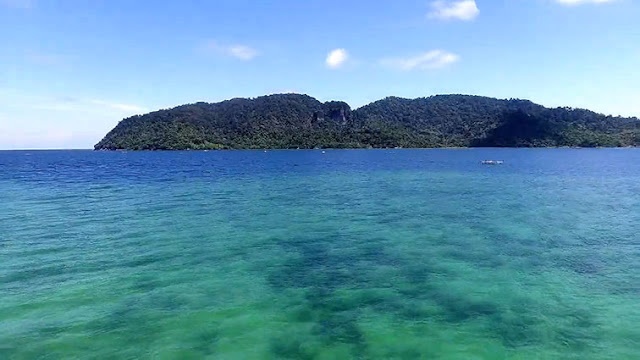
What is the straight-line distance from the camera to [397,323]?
13.7m

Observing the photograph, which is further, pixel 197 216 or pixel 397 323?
pixel 197 216

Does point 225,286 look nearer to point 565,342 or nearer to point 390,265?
point 390,265

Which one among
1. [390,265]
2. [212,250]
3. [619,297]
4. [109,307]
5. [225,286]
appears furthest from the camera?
[212,250]

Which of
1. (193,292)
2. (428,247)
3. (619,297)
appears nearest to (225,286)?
(193,292)

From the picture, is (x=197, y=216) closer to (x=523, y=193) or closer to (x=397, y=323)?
(x=397, y=323)

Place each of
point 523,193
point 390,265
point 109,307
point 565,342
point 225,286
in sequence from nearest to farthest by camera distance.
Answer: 1. point 565,342
2. point 109,307
3. point 225,286
4. point 390,265
5. point 523,193

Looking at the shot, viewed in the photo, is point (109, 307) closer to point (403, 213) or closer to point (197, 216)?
point (197, 216)

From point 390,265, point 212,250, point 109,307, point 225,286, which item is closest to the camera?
point 109,307

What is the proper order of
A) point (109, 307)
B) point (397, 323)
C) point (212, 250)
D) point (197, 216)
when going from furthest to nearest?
1. point (197, 216)
2. point (212, 250)
3. point (109, 307)
4. point (397, 323)

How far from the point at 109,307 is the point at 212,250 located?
8553 mm

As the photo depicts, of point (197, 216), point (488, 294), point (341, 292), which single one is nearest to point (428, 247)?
point (488, 294)

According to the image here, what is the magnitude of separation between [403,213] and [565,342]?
2353cm

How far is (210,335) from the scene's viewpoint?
508 inches

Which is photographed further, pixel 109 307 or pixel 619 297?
pixel 619 297
